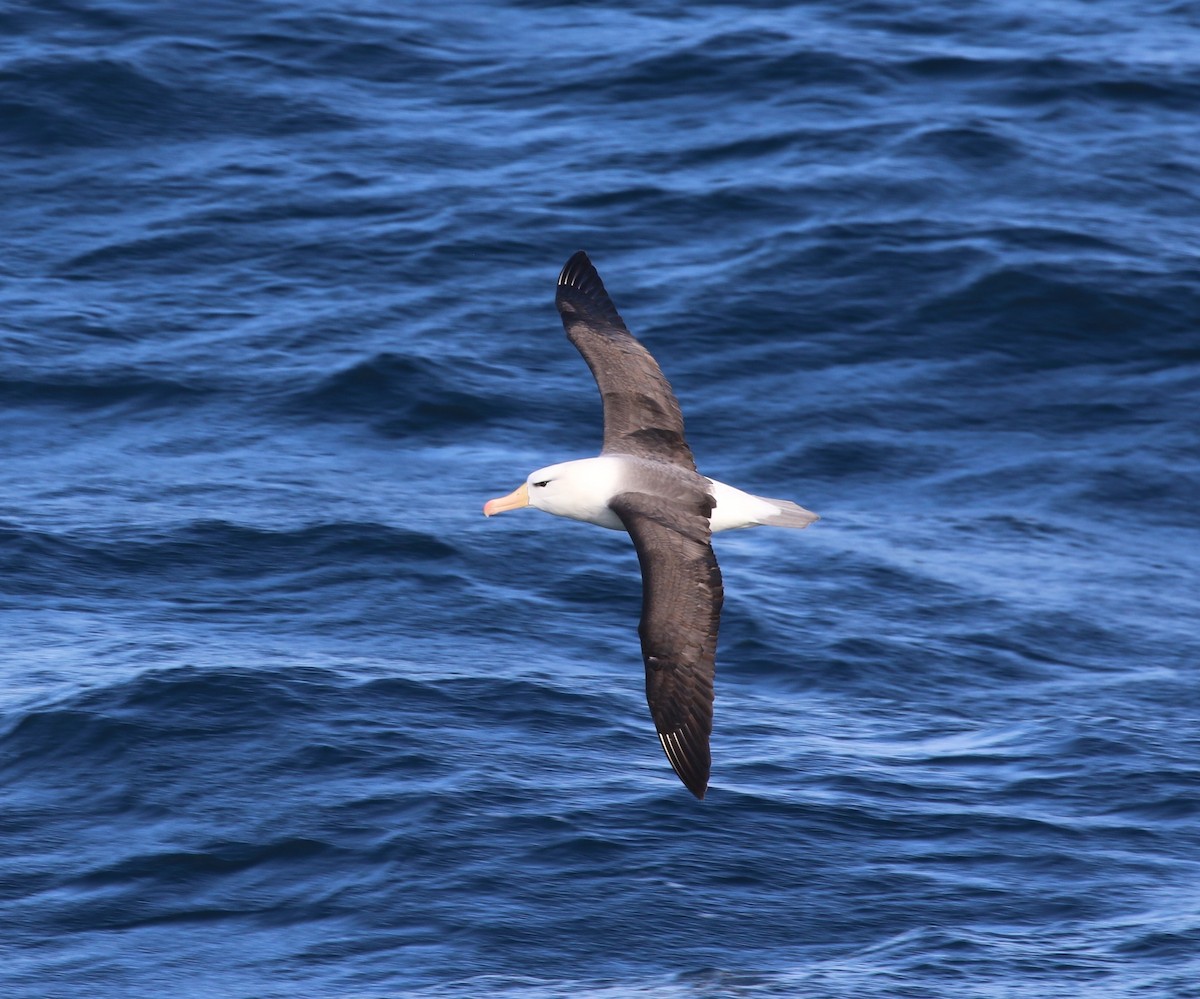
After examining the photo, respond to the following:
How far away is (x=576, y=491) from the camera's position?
11461 mm

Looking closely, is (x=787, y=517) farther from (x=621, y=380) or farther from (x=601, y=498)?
(x=621, y=380)

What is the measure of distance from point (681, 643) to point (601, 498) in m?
1.41

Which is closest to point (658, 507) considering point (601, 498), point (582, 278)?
point (601, 498)

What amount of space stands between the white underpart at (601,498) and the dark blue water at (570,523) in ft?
6.72

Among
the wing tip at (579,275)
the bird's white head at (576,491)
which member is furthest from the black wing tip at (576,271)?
the bird's white head at (576,491)

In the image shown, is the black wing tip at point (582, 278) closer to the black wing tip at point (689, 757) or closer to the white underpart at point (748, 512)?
the white underpart at point (748, 512)

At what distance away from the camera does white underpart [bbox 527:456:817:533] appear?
1146cm

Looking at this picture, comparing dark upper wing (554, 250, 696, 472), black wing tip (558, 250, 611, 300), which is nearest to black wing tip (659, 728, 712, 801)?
dark upper wing (554, 250, 696, 472)

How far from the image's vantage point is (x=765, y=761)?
1323cm

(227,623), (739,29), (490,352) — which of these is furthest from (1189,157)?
(227,623)

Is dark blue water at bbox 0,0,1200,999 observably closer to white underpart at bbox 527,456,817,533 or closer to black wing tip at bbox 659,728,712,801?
black wing tip at bbox 659,728,712,801

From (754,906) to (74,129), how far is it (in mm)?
12013

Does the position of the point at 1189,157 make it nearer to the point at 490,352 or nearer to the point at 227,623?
the point at 490,352

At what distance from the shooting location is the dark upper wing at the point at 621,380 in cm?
1241
